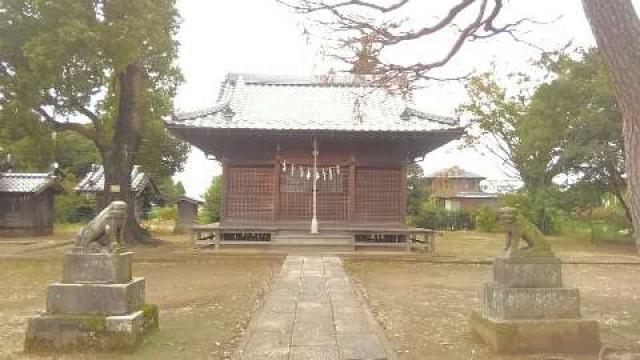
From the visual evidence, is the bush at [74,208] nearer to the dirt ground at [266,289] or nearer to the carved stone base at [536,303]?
the dirt ground at [266,289]

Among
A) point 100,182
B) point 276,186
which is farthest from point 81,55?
point 100,182

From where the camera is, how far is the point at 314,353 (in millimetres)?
6102

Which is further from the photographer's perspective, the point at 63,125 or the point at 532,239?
the point at 63,125

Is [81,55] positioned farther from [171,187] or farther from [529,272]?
[171,187]

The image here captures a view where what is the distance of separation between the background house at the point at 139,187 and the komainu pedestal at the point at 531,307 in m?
33.5

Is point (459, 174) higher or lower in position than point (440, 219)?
higher

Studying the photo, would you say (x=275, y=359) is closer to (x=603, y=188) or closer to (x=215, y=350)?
(x=215, y=350)

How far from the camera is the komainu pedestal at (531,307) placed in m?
6.39

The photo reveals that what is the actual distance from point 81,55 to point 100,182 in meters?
24.8

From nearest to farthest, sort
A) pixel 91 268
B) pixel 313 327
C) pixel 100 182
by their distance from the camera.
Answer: pixel 91 268 → pixel 313 327 → pixel 100 182

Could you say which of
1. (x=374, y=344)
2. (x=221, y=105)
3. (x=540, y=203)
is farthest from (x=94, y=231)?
(x=540, y=203)

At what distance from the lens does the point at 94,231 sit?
667 cm

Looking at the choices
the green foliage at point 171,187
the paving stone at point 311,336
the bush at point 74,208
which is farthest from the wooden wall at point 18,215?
the paving stone at point 311,336

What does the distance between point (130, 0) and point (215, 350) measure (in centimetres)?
1429
